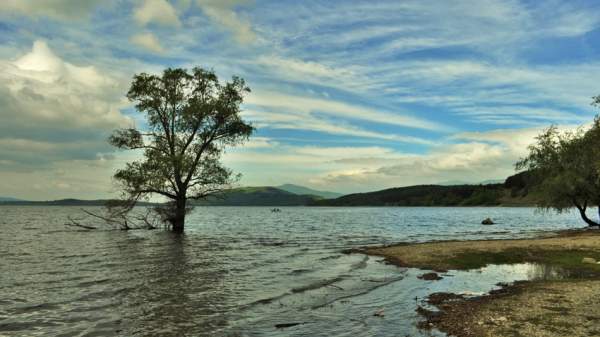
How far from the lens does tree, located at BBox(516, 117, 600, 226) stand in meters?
59.5

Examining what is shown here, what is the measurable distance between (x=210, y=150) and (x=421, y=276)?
36.8m

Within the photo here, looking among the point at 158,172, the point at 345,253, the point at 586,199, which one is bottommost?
the point at 345,253

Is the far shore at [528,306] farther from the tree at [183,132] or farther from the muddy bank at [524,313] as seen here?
the tree at [183,132]

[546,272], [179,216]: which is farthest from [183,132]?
[546,272]

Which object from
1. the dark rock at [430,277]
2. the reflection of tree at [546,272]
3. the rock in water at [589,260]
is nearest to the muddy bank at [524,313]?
the reflection of tree at [546,272]

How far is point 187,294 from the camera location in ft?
71.3

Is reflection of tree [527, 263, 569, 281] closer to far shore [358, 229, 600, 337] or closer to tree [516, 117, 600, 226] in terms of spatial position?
far shore [358, 229, 600, 337]

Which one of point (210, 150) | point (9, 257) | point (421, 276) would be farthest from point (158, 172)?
point (421, 276)

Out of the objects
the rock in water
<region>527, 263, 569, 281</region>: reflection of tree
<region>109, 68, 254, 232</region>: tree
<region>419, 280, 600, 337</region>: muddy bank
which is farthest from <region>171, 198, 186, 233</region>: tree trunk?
the rock in water

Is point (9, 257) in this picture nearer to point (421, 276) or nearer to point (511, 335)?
point (421, 276)

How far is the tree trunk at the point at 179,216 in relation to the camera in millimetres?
56188

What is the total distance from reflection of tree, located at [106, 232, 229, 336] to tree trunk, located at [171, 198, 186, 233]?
54.5 feet

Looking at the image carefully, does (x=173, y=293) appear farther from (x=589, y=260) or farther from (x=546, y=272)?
(x=589, y=260)

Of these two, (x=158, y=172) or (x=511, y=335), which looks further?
(x=158, y=172)
